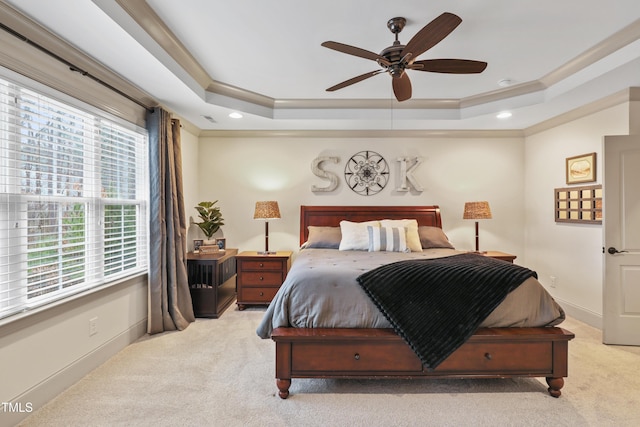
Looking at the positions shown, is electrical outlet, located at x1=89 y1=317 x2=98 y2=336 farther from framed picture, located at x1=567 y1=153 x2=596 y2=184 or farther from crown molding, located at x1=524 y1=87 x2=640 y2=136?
crown molding, located at x1=524 y1=87 x2=640 y2=136

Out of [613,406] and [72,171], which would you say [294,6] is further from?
[613,406]

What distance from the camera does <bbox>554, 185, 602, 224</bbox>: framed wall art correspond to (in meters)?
3.34

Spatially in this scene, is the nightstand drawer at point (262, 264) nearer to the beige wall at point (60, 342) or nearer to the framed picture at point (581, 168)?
the beige wall at point (60, 342)

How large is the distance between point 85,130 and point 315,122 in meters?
2.43

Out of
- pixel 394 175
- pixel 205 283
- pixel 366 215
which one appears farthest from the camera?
pixel 394 175

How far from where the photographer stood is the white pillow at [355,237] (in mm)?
3668

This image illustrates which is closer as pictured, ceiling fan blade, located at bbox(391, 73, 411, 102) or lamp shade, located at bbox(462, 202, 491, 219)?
ceiling fan blade, located at bbox(391, 73, 411, 102)

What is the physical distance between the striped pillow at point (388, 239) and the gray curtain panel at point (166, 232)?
83.4 inches

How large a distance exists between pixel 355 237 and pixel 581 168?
2.64 meters

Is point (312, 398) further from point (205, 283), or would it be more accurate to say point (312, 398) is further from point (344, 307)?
point (205, 283)

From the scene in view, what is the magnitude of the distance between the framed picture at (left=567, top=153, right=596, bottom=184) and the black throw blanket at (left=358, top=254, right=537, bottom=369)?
6.68 feet

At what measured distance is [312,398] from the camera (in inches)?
84.0

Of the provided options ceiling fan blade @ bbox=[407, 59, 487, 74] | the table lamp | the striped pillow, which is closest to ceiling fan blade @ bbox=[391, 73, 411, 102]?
ceiling fan blade @ bbox=[407, 59, 487, 74]

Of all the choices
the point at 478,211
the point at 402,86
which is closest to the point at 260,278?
the point at 402,86
